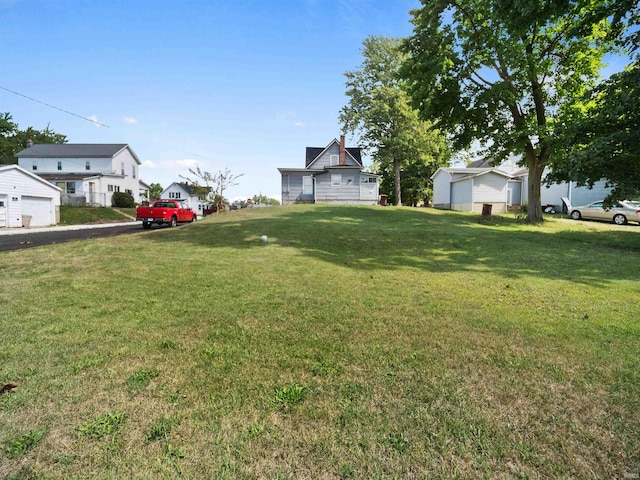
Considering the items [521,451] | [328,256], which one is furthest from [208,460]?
[328,256]

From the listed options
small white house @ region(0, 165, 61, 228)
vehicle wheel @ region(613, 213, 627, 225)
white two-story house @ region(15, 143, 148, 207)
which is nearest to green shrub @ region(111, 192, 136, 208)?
white two-story house @ region(15, 143, 148, 207)

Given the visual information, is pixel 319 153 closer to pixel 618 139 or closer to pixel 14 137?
pixel 618 139

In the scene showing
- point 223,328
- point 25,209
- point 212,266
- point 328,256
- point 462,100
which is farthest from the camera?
point 25,209

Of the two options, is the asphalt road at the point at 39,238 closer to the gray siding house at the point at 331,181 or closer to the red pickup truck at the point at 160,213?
the red pickup truck at the point at 160,213

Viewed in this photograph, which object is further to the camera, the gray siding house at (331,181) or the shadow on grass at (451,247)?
the gray siding house at (331,181)

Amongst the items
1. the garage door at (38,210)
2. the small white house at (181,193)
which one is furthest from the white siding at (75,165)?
the small white house at (181,193)

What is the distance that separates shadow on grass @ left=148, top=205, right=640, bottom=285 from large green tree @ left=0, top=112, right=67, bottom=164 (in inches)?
2494

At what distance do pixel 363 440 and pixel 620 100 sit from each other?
11.8m

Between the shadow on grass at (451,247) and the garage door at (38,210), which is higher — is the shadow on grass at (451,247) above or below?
below

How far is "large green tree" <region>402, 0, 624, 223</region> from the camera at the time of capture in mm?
15398

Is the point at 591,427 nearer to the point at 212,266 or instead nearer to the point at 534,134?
the point at 212,266

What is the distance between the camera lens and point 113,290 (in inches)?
216

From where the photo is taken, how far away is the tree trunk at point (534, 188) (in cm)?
1753

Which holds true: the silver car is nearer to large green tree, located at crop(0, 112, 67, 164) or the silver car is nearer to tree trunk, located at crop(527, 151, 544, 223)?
tree trunk, located at crop(527, 151, 544, 223)
